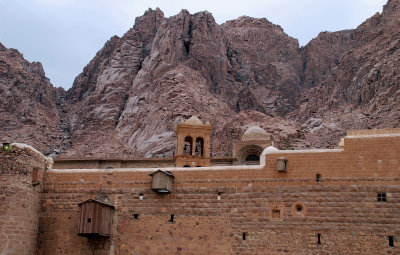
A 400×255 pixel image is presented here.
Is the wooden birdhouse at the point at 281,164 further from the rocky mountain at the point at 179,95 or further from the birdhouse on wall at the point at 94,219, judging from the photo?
the rocky mountain at the point at 179,95

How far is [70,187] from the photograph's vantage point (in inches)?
914

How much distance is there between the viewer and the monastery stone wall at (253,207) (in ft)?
65.8

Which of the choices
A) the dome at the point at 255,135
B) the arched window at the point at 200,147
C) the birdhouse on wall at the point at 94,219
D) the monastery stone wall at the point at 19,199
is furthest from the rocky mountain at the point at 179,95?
the birdhouse on wall at the point at 94,219

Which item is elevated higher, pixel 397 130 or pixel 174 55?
pixel 174 55

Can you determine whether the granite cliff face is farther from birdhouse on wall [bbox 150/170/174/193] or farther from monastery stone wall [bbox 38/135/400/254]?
birdhouse on wall [bbox 150/170/174/193]

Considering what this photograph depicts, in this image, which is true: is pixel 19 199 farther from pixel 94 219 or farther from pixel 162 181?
pixel 162 181

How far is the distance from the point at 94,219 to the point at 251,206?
6515 mm

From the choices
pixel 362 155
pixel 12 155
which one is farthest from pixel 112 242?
pixel 362 155

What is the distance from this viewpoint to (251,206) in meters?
21.3

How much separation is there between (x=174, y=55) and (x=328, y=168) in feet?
208

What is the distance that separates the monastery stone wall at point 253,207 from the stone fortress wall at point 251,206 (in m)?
0.04

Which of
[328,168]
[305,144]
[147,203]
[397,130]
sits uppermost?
[305,144]

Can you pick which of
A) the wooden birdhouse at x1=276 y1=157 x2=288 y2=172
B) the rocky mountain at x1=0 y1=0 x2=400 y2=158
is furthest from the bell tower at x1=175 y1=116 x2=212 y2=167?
the rocky mountain at x1=0 y1=0 x2=400 y2=158

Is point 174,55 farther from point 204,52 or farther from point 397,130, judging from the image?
point 397,130
